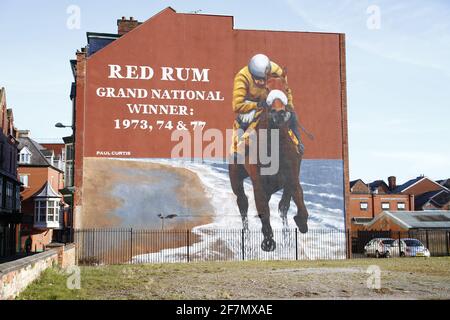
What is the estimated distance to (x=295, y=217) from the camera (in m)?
31.8

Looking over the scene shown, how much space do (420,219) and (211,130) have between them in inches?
911

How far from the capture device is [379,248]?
115ft

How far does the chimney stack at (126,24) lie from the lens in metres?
32.7

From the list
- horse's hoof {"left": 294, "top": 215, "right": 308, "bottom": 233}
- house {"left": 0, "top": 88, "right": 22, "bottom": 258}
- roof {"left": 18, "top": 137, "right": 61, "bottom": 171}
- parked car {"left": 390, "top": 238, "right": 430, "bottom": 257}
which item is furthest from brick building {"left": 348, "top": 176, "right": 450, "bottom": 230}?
roof {"left": 18, "top": 137, "right": 61, "bottom": 171}

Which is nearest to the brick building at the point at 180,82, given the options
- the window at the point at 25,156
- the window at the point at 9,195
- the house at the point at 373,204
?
the window at the point at 9,195

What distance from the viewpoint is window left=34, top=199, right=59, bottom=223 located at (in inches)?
2224

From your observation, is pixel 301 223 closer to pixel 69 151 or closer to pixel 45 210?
pixel 69 151

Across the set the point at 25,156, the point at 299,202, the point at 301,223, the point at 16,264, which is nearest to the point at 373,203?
the point at 299,202

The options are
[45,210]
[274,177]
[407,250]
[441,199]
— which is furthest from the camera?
[441,199]

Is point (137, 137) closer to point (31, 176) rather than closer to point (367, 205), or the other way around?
point (31, 176)

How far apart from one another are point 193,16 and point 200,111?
19.0 ft

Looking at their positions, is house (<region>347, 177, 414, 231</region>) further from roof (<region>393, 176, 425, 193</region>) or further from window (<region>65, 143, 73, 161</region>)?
window (<region>65, 143, 73, 161</region>)
